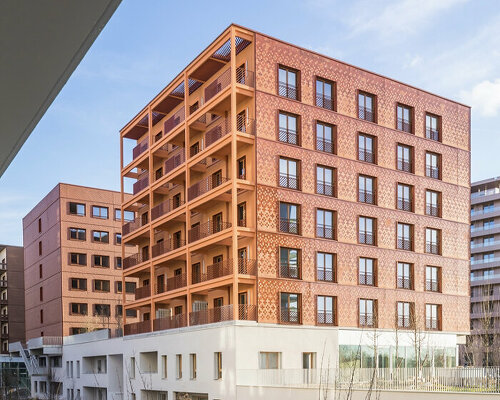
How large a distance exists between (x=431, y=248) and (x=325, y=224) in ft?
35.6

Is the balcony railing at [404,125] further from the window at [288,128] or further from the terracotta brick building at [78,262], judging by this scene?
the terracotta brick building at [78,262]

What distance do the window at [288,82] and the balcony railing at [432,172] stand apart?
13.3 m

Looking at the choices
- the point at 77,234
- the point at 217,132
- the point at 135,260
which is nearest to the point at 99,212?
the point at 77,234

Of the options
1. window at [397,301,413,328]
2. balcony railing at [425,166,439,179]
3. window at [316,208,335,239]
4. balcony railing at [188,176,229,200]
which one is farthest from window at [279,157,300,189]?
balcony railing at [425,166,439,179]

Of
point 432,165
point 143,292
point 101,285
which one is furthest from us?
point 101,285

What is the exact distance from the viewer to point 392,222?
43.5m

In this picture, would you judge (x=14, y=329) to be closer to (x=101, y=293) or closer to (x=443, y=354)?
(x=101, y=293)

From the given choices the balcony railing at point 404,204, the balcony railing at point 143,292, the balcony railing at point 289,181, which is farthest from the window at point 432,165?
the balcony railing at point 143,292

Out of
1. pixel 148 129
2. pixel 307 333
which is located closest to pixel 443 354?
pixel 307 333

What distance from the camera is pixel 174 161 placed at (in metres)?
46.2

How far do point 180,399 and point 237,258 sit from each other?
9.23 m

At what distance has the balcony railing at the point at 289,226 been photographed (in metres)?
37.7

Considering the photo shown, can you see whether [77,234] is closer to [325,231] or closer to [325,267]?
[325,231]

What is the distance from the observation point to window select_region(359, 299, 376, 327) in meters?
40.9
